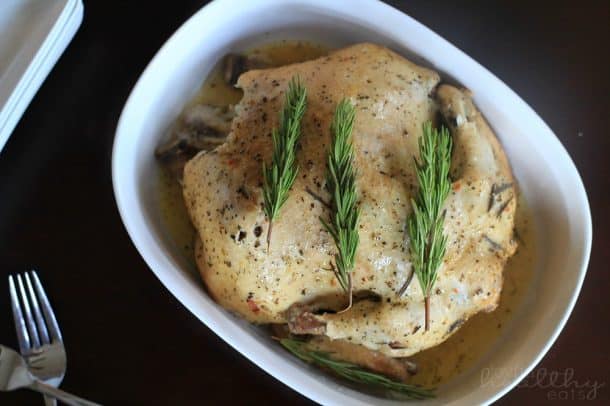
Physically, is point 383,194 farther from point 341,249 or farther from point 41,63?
point 41,63

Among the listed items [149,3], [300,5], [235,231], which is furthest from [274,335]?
[149,3]

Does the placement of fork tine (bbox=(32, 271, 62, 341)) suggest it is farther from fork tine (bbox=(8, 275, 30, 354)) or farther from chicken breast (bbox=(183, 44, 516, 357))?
chicken breast (bbox=(183, 44, 516, 357))

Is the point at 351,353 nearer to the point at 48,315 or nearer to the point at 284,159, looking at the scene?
the point at 284,159

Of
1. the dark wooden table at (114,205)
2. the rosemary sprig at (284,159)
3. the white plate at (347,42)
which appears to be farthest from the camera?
the dark wooden table at (114,205)

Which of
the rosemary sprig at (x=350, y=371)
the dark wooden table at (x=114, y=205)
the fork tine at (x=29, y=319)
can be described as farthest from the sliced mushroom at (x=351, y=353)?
the fork tine at (x=29, y=319)

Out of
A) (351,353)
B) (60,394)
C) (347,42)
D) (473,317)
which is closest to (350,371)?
(351,353)

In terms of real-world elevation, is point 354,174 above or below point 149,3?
below

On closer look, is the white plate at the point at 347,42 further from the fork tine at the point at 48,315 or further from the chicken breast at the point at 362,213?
the fork tine at the point at 48,315
